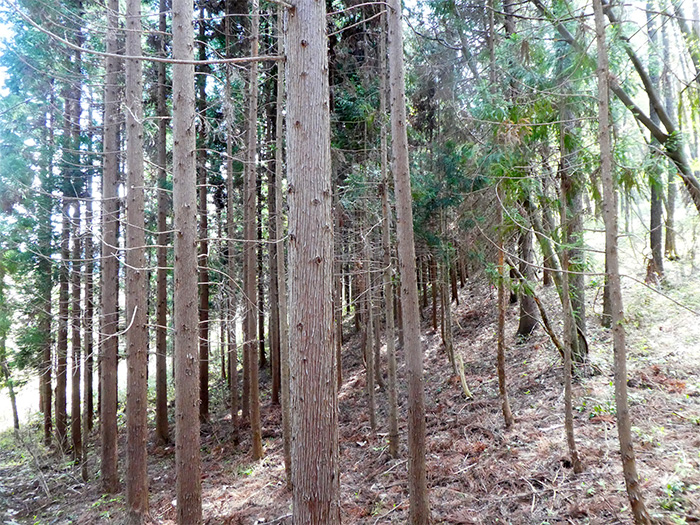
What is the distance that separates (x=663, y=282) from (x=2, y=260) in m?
18.0

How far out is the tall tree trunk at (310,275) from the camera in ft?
9.64

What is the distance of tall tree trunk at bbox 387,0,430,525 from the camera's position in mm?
5133

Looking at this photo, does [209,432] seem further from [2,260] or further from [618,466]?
[618,466]

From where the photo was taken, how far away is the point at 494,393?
356 inches

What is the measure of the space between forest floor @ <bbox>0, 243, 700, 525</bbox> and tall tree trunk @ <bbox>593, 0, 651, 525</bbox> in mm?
763

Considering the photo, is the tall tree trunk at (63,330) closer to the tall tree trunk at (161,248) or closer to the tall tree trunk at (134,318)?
the tall tree trunk at (161,248)

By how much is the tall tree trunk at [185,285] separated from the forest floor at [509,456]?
2.24m

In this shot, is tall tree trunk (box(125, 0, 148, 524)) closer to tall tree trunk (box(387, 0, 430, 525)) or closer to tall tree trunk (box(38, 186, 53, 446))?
tall tree trunk (box(387, 0, 430, 525))

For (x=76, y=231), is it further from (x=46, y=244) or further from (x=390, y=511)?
(x=390, y=511)

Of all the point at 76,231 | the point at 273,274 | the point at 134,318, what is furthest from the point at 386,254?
the point at 76,231

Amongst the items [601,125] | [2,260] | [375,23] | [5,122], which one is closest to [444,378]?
[601,125]

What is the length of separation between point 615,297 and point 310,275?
9.47ft

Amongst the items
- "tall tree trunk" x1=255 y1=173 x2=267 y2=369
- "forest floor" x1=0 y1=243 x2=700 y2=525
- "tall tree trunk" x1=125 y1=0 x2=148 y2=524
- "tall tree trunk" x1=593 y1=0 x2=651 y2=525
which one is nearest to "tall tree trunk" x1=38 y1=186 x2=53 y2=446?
"forest floor" x1=0 y1=243 x2=700 y2=525

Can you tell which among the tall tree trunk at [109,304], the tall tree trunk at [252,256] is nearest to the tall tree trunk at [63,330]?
the tall tree trunk at [109,304]
